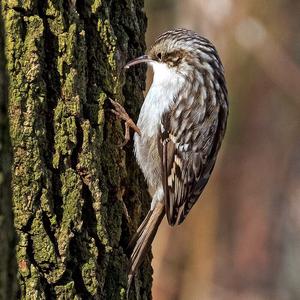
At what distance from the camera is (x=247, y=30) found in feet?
22.9

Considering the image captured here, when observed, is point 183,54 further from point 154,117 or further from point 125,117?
point 125,117

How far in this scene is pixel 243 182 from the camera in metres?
7.36

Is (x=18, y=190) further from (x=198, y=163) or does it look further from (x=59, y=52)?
(x=198, y=163)

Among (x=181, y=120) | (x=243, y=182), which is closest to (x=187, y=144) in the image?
(x=181, y=120)

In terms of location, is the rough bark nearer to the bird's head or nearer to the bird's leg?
the bird's leg

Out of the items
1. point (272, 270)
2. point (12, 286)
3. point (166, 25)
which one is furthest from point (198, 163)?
point (166, 25)

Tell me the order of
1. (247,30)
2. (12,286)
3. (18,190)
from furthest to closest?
(247,30), (18,190), (12,286)

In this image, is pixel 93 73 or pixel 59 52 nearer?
pixel 59 52

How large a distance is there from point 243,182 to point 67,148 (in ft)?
15.7

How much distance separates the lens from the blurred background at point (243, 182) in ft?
23.0

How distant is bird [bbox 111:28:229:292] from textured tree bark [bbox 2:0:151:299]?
0.48 metres

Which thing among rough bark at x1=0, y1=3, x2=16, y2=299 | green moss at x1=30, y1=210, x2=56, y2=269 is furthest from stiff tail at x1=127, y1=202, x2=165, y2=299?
rough bark at x1=0, y1=3, x2=16, y2=299

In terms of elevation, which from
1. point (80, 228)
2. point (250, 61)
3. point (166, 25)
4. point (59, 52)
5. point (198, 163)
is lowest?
point (80, 228)

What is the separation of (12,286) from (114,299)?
137cm
